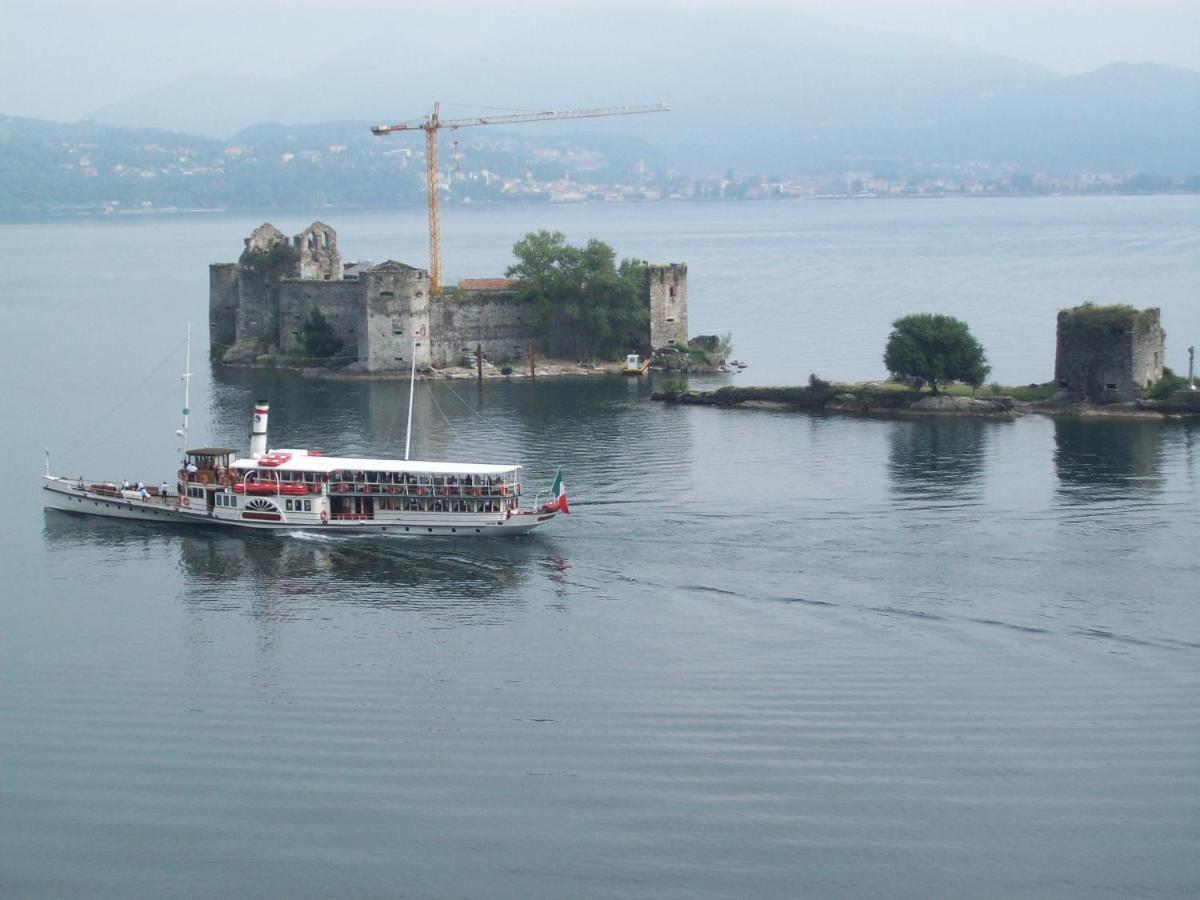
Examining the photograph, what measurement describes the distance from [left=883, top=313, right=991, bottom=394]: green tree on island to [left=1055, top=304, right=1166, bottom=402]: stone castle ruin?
279cm

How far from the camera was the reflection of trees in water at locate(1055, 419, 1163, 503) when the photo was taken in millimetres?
42312

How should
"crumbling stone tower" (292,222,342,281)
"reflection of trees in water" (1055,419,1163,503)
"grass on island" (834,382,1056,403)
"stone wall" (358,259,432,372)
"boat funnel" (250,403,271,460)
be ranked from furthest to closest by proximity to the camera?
"crumbling stone tower" (292,222,342,281) < "stone wall" (358,259,432,372) < "grass on island" (834,382,1056,403) < "boat funnel" (250,403,271,460) < "reflection of trees in water" (1055,419,1163,503)

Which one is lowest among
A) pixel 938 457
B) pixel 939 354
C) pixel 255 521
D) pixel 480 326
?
pixel 255 521

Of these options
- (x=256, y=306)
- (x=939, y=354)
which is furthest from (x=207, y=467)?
(x=256, y=306)

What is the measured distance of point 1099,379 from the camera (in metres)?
54.6

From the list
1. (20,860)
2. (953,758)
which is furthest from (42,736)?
(953,758)

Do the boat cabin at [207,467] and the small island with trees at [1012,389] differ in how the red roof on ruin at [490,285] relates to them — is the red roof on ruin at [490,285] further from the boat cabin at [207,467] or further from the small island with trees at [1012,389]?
the boat cabin at [207,467]

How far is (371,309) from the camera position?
6538 centimetres

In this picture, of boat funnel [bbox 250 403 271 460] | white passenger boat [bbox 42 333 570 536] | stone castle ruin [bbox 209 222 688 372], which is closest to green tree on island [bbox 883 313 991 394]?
stone castle ruin [bbox 209 222 688 372]

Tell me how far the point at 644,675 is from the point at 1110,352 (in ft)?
98.9

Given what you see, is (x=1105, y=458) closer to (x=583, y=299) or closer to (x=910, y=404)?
(x=910, y=404)

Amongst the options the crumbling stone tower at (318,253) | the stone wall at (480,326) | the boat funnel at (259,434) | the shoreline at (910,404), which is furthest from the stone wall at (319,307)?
the boat funnel at (259,434)

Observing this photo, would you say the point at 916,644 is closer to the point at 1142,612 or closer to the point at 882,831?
the point at 1142,612

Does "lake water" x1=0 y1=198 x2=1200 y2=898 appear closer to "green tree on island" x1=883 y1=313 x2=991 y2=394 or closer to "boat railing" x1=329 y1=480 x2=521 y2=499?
"boat railing" x1=329 y1=480 x2=521 y2=499
